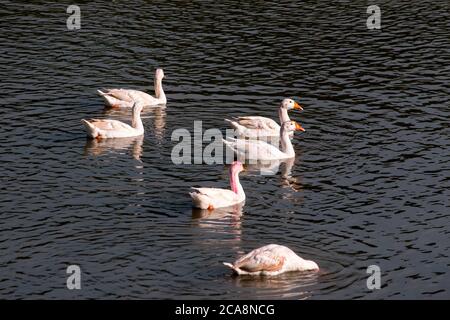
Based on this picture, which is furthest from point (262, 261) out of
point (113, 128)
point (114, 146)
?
point (113, 128)

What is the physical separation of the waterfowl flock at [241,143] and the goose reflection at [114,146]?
209 mm

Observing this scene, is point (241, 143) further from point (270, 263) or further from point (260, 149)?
point (270, 263)

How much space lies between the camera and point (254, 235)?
32188 mm

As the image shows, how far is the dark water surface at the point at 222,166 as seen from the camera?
29.9 meters

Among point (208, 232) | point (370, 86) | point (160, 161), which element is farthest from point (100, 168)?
point (370, 86)

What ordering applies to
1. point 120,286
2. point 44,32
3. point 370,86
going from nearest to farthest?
point 120,286 < point 370,86 < point 44,32

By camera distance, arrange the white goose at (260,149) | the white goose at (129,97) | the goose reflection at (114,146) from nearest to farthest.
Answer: the white goose at (260,149) → the goose reflection at (114,146) → the white goose at (129,97)

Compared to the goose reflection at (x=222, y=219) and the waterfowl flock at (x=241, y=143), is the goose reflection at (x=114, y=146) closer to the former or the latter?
the waterfowl flock at (x=241, y=143)

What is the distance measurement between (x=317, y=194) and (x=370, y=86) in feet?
39.8

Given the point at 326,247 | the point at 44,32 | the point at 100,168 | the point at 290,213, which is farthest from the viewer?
the point at 44,32

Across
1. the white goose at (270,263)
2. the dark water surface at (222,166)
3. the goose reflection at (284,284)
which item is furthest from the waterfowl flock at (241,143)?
the dark water surface at (222,166)

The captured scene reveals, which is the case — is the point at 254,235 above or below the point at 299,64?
below

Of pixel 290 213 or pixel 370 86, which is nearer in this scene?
pixel 290 213

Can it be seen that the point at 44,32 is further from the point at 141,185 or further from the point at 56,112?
the point at 141,185
